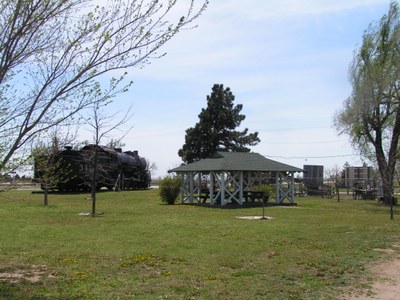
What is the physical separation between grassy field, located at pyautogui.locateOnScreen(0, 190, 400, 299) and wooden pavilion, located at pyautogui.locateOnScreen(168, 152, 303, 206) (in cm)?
1222

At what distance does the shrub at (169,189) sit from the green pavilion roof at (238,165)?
971 millimetres

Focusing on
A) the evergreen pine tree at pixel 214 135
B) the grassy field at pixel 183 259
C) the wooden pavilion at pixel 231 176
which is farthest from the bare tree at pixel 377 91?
the evergreen pine tree at pixel 214 135

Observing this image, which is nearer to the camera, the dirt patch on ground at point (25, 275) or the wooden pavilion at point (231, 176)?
the dirt patch on ground at point (25, 275)

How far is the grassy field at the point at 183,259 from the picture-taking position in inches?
289

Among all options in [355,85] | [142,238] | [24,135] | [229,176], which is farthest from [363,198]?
[24,135]

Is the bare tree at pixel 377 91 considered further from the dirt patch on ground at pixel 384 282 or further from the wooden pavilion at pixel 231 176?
the dirt patch on ground at pixel 384 282

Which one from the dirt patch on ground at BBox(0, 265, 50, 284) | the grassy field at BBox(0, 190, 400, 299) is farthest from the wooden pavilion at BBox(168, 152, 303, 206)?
the dirt patch on ground at BBox(0, 265, 50, 284)

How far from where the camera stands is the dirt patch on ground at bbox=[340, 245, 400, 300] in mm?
7344

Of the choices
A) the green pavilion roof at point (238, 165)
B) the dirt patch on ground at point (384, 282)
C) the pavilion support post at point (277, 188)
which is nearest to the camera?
the dirt patch on ground at point (384, 282)

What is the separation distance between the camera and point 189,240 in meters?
12.8

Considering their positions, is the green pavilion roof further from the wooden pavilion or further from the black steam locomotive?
the black steam locomotive

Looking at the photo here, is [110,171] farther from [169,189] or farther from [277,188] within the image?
[277,188]

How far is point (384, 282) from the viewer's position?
8305 mm

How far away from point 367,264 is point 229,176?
20.1 metres
